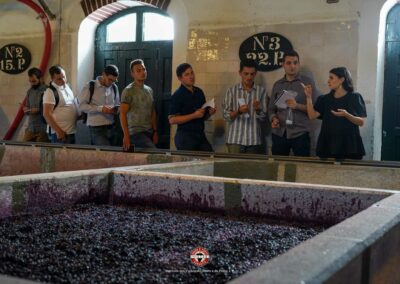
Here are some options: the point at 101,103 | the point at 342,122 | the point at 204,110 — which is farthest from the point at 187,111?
the point at 342,122

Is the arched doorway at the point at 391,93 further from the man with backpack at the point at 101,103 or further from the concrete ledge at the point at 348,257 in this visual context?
the concrete ledge at the point at 348,257

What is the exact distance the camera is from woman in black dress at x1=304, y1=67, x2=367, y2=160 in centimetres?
434

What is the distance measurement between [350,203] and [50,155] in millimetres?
3086

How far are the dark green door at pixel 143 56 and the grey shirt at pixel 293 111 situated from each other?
194 cm

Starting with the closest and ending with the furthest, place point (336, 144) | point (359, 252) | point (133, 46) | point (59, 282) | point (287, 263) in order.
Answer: point (287, 263) < point (359, 252) < point (59, 282) < point (336, 144) < point (133, 46)

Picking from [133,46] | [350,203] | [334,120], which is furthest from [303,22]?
[350,203]

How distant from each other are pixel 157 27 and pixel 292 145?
290 cm

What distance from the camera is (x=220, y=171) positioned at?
390 centimetres

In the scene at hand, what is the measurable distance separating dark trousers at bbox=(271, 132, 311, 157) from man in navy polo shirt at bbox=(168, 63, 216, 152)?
79 cm

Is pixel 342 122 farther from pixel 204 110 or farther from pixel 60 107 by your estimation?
pixel 60 107

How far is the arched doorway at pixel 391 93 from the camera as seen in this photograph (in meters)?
5.51

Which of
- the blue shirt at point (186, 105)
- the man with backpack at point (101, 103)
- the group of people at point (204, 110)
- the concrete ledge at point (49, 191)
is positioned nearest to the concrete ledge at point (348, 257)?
the concrete ledge at point (49, 191)

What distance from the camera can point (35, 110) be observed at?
21.6ft

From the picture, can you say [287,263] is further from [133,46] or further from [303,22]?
[133,46]
